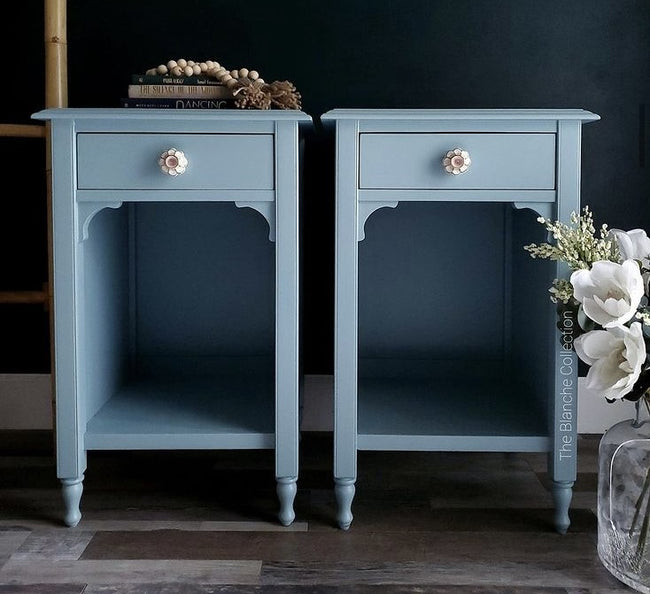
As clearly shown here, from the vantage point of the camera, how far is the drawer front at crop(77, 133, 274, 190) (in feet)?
4.87

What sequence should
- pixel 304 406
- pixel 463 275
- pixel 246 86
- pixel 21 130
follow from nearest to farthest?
pixel 246 86 < pixel 21 130 < pixel 463 275 < pixel 304 406

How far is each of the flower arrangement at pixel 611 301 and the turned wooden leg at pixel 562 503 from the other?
321 millimetres

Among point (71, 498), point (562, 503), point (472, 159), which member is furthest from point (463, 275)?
point (71, 498)

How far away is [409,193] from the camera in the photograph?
4.88 feet

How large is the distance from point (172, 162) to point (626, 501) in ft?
3.42

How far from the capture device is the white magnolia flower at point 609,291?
1.17 meters

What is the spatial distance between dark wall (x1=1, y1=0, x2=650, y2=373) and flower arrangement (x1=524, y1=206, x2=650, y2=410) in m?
0.85

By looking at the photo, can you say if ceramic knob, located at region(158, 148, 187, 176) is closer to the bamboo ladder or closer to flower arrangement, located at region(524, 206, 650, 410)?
the bamboo ladder

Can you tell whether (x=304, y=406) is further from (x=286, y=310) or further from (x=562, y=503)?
(x=562, y=503)

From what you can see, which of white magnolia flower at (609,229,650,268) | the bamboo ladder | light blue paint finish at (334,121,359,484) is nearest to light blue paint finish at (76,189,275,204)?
light blue paint finish at (334,121,359,484)

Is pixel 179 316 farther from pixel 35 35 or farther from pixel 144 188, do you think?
pixel 35 35

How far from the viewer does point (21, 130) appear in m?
1.82

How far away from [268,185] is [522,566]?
86 cm

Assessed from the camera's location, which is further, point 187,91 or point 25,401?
point 25,401
